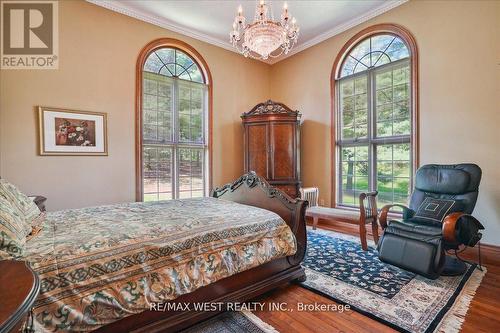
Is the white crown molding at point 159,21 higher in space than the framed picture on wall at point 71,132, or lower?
higher

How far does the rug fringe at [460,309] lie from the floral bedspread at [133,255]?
3.83ft

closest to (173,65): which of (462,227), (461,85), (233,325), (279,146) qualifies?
(279,146)

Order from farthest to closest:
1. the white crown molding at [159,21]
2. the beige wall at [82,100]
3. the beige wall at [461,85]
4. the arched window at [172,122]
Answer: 1. the arched window at [172,122]
2. the white crown molding at [159,21]
3. the beige wall at [82,100]
4. the beige wall at [461,85]

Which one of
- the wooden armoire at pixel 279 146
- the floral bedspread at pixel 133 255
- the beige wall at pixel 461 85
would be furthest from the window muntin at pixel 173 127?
the beige wall at pixel 461 85

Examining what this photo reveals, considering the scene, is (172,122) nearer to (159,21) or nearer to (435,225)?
(159,21)

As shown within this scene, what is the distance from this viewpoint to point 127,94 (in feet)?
12.7

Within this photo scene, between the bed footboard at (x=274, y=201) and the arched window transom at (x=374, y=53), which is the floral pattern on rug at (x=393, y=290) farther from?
the arched window transom at (x=374, y=53)

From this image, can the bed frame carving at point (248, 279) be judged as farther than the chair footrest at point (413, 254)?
No

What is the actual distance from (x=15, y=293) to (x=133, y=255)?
2.37ft

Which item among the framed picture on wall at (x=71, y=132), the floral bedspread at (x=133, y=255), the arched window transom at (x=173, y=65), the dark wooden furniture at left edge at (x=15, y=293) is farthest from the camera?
the arched window transom at (x=173, y=65)

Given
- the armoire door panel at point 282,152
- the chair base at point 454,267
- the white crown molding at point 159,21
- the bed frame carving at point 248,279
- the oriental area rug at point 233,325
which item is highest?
the white crown molding at point 159,21

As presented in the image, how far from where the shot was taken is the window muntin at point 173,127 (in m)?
4.18

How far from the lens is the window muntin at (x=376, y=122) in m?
3.79

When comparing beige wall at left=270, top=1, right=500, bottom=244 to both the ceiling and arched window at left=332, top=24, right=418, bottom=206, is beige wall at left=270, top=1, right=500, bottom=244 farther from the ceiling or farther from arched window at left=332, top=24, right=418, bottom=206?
the ceiling
